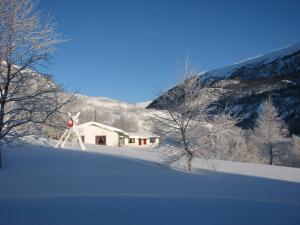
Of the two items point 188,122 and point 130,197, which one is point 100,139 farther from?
point 130,197

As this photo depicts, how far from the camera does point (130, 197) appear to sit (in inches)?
422

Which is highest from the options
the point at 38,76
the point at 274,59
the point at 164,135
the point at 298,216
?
the point at 274,59

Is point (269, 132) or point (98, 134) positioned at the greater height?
point (98, 134)

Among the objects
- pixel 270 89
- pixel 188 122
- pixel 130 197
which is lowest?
pixel 130 197

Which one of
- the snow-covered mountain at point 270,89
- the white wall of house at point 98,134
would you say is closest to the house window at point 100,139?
the white wall of house at point 98,134

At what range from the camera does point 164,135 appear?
19.7m

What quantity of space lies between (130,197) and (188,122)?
358 inches

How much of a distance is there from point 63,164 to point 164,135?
556 cm

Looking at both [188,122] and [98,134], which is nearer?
[188,122]

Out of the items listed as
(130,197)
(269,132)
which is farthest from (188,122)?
(269,132)

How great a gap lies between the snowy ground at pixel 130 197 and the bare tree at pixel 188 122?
2588mm

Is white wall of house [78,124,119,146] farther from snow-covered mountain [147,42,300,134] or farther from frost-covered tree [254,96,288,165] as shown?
frost-covered tree [254,96,288,165]

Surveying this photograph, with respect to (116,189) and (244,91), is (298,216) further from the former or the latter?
(244,91)

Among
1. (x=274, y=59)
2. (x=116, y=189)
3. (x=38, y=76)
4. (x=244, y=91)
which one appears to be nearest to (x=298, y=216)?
(x=116, y=189)
